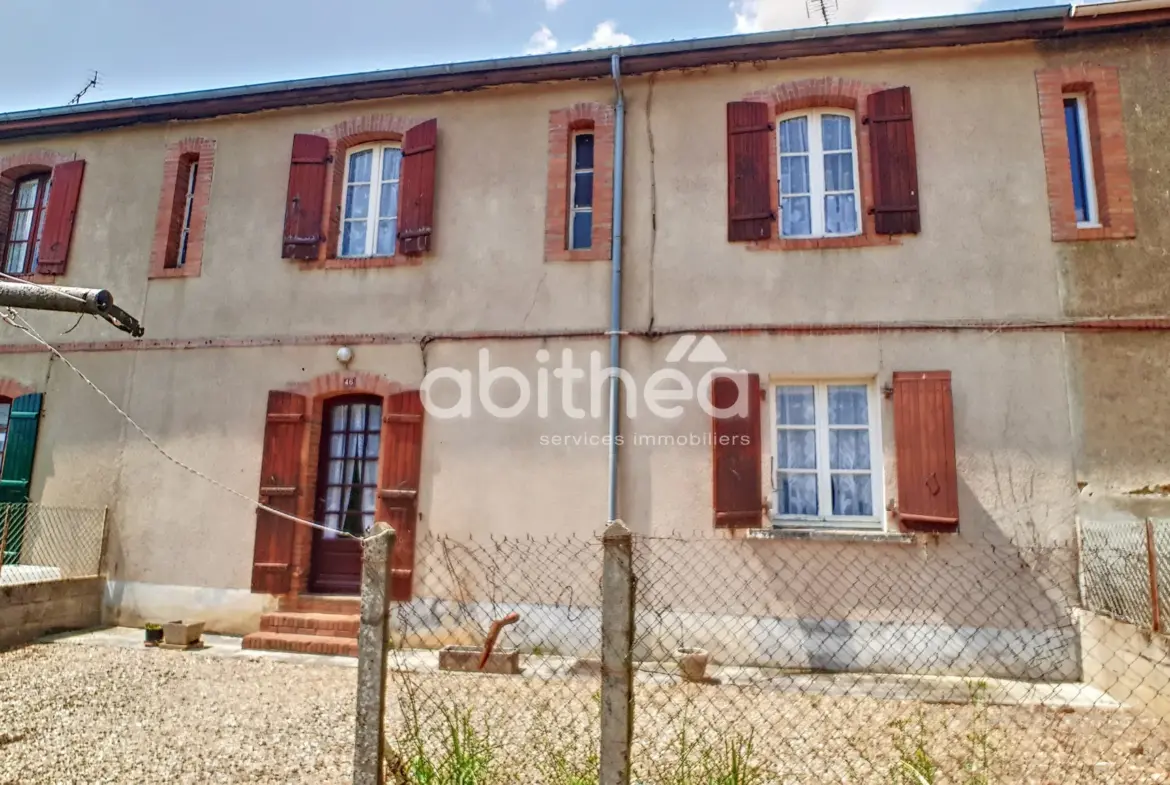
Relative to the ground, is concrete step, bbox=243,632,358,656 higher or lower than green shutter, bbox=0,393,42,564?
lower

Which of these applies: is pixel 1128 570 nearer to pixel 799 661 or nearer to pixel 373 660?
pixel 799 661

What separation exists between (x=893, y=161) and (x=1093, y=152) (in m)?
1.93

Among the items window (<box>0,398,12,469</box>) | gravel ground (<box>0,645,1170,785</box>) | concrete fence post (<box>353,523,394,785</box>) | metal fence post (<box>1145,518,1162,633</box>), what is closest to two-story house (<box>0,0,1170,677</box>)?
window (<box>0,398,12,469</box>)

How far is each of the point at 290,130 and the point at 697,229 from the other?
5.14m

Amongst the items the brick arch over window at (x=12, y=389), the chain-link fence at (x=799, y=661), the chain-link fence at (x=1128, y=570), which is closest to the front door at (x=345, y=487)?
the chain-link fence at (x=799, y=661)

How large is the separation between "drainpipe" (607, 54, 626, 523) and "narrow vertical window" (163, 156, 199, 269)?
5.31 m

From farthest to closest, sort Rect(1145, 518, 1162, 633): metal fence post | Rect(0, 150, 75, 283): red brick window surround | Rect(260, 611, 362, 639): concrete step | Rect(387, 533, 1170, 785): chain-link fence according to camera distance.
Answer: Rect(0, 150, 75, 283): red brick window surround, Rect(260, 611, 362, 639): concrete step, Rect(1145, 518, 1162, 633): metal fence post, Rect(387, 533, 1170, 785): chain-link fence

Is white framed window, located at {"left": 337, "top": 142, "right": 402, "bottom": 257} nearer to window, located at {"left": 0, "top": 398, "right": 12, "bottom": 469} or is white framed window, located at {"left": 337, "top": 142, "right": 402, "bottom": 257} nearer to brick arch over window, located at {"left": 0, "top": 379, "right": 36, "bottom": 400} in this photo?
brick arch over window, located at {"left": 0, "top": 379, "right": 36, "bottom": 400}

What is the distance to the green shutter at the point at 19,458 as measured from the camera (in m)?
8.60

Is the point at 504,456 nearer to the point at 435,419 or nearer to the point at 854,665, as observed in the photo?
the point at 435,419

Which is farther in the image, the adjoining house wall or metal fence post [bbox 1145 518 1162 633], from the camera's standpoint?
the adjoining house wall

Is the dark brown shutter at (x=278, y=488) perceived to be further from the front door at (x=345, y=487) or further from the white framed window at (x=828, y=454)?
the white framed window at (x=828, y=454)

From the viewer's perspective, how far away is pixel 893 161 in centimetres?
726

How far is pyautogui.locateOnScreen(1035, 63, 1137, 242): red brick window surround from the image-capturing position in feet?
22.6
